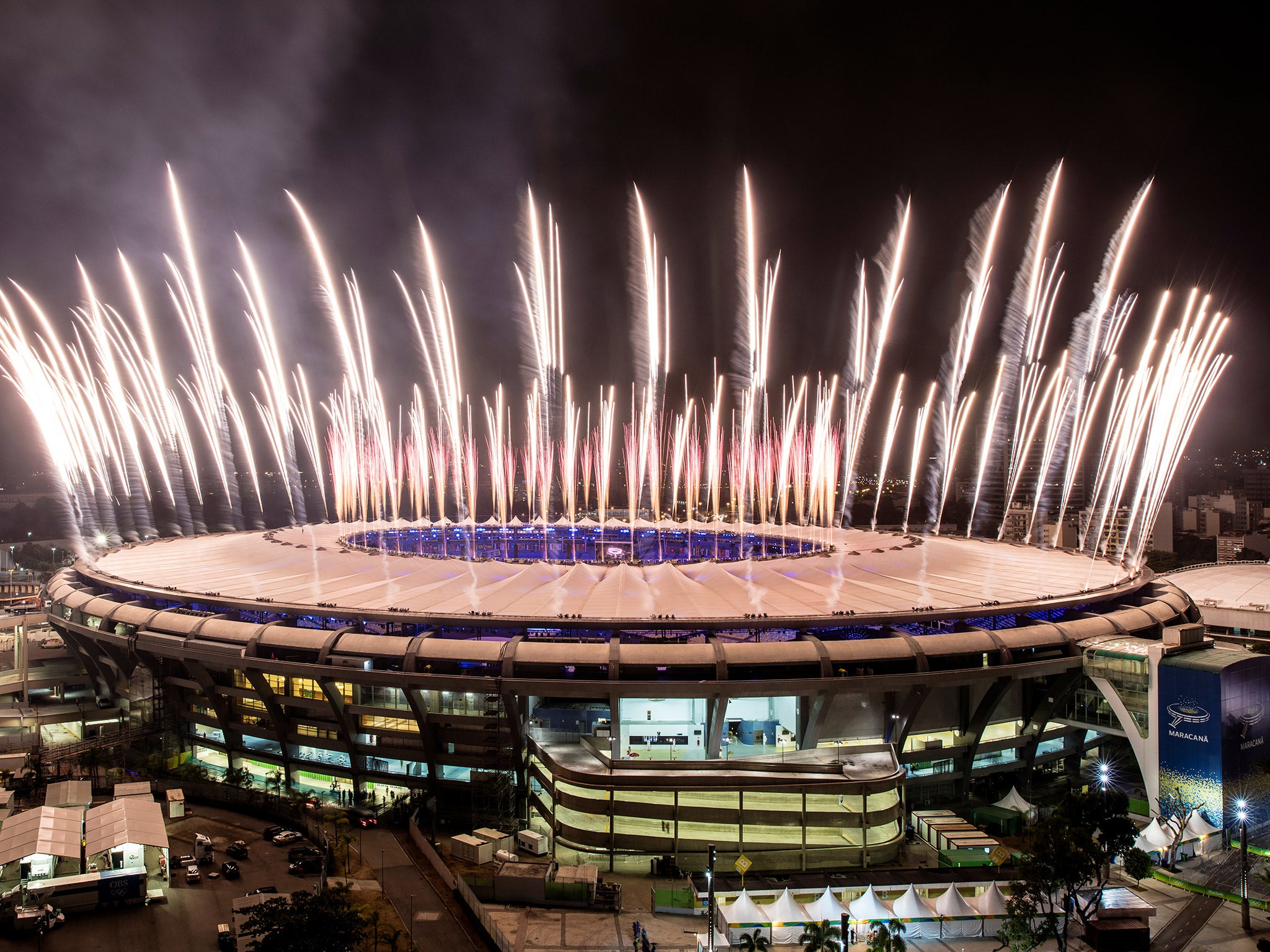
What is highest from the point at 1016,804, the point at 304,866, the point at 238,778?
the point at 304,866

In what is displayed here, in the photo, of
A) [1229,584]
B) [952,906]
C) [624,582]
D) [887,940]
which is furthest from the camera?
[1229,584]

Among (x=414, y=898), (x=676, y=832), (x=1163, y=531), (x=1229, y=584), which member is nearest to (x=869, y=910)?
(x=676, y=832)

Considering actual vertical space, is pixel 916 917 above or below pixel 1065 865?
below

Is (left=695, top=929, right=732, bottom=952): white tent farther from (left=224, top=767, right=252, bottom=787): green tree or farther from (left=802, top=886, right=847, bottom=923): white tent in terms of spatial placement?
(left=224, top=767, right=252, bottom=787): green tree

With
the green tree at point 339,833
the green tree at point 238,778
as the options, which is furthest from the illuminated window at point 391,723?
the green tree at point 238,778

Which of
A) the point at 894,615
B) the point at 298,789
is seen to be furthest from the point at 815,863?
the point at 298,789

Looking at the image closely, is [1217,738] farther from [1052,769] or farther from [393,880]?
[393,880]

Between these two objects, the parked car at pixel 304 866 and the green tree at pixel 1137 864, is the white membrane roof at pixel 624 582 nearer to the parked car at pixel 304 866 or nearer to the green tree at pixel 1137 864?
the parked car at pixel 304 866

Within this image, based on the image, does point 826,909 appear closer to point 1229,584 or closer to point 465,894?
point 465,894
